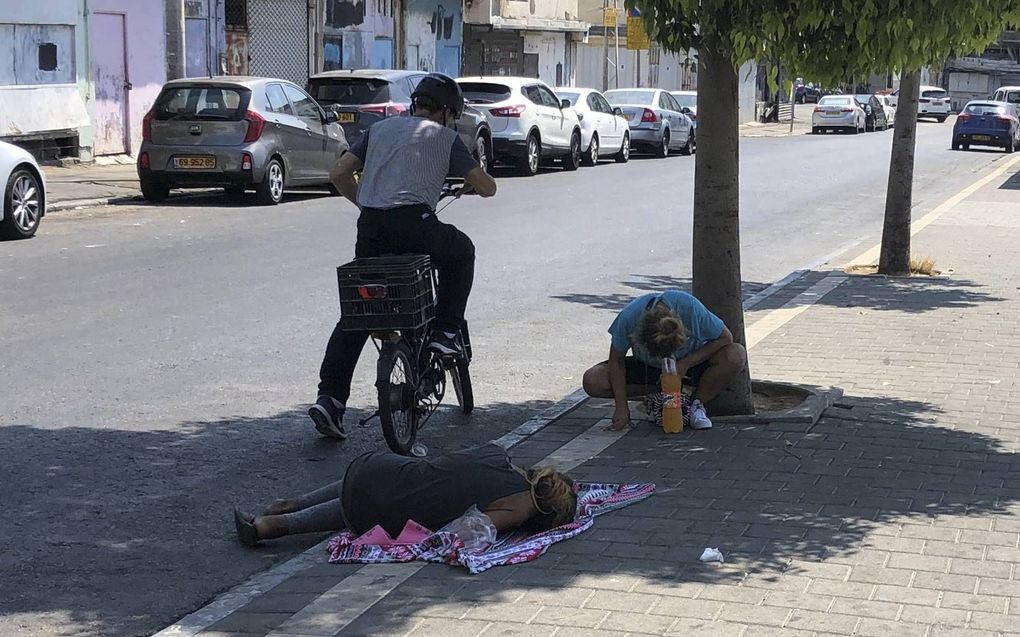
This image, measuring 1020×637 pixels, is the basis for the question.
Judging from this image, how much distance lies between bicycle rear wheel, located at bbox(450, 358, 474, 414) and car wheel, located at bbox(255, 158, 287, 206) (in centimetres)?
1141

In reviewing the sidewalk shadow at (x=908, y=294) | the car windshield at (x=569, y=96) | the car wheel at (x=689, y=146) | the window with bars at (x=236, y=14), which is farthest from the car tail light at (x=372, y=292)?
the car wheel at (x=689, y=146)

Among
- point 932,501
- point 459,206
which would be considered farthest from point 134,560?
point 459,206

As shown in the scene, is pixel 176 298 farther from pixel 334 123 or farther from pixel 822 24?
pixel 334 123

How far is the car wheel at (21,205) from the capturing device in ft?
47.8

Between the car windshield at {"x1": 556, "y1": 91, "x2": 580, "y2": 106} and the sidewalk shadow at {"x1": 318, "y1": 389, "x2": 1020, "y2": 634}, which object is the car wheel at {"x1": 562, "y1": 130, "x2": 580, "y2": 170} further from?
the sidewalk shadow at {"x1": 318, "y1": 389, "x2": 1020, "y2": 634}

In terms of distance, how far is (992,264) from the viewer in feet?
49.1

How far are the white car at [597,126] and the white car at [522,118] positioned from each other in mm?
1352

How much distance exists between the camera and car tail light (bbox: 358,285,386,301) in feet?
22.1

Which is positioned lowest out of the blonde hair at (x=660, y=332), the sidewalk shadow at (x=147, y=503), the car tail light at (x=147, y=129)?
the sidewalk shadow at (x=147, y=503)

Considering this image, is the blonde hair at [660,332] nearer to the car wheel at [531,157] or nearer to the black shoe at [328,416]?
the black shoe at [328,416]

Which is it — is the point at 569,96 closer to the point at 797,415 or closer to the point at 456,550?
the point at 797,415

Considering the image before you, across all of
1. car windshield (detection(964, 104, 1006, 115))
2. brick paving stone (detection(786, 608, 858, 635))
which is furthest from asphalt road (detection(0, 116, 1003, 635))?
car windshield (detection(964, 104, 1006, 115))

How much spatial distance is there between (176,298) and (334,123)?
10.0 meters

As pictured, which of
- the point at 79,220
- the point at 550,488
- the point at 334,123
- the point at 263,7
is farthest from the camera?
the point at 263,7
